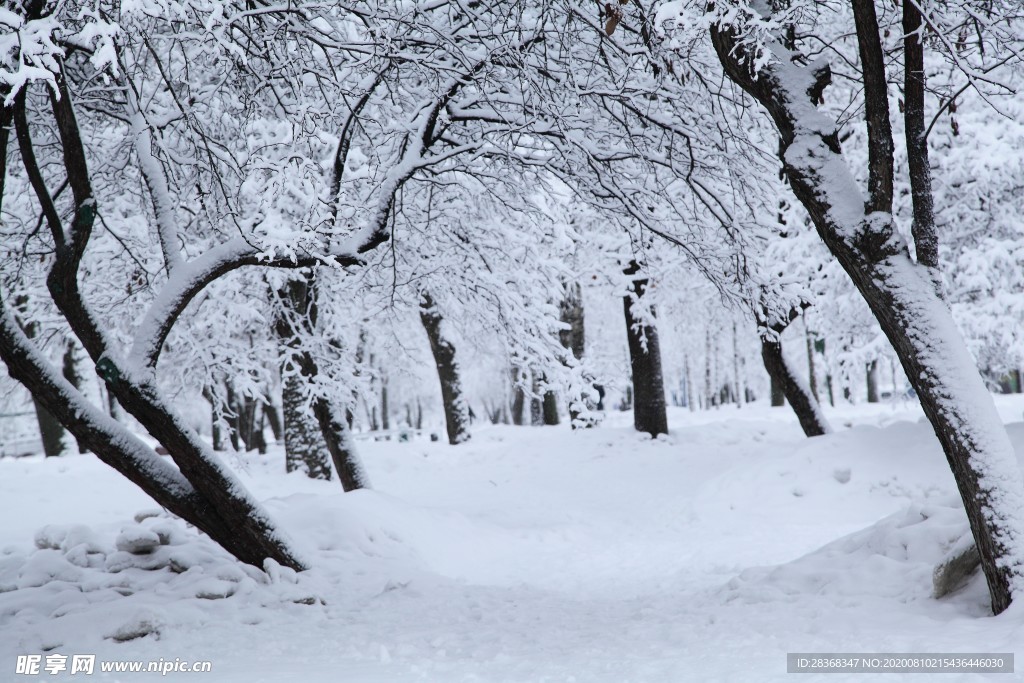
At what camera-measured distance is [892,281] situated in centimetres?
434

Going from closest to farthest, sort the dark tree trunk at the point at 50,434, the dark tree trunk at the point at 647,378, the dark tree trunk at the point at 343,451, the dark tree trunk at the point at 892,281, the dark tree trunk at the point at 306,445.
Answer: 1. the dark tree trunk at the point at 892,281
2. the dark tree trunk at the point at 343,451
3. the dark tree trunk at the point at 306,445
4. the dark tree trunk at the point at 647,378
5. the dark tree trunk at the point at 50,434

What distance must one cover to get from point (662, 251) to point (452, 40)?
9.18 meters

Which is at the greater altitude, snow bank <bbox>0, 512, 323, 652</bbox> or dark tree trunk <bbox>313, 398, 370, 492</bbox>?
dark tree trunk <bbox>313, 398, 370, 492</bbox>

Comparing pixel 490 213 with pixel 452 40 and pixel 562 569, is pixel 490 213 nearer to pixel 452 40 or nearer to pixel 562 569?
pixel 452 40

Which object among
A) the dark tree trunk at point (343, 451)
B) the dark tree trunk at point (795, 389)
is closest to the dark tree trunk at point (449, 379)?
the dark tree trunk at point (343, 451)

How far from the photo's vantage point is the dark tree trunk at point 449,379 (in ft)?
51.4

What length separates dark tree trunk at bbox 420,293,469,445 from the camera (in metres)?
15.7

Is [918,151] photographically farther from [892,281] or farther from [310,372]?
[310,372]

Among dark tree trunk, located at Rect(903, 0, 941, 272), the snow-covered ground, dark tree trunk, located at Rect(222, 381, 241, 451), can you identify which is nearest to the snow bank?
the snow-covered ground

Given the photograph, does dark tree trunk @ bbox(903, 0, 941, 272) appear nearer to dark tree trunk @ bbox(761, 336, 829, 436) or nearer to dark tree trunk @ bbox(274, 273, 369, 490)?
dark tree trunk @ bbox(274, 273, 369, 490)

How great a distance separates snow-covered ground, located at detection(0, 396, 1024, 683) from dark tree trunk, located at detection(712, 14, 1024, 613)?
554mm

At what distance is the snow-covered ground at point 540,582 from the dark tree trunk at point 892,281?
21.8 inches

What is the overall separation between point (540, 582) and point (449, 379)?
30.4 ft

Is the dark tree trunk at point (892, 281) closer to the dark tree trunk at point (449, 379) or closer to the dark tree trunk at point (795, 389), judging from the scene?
the dark tree trunk at point (795, 389)
